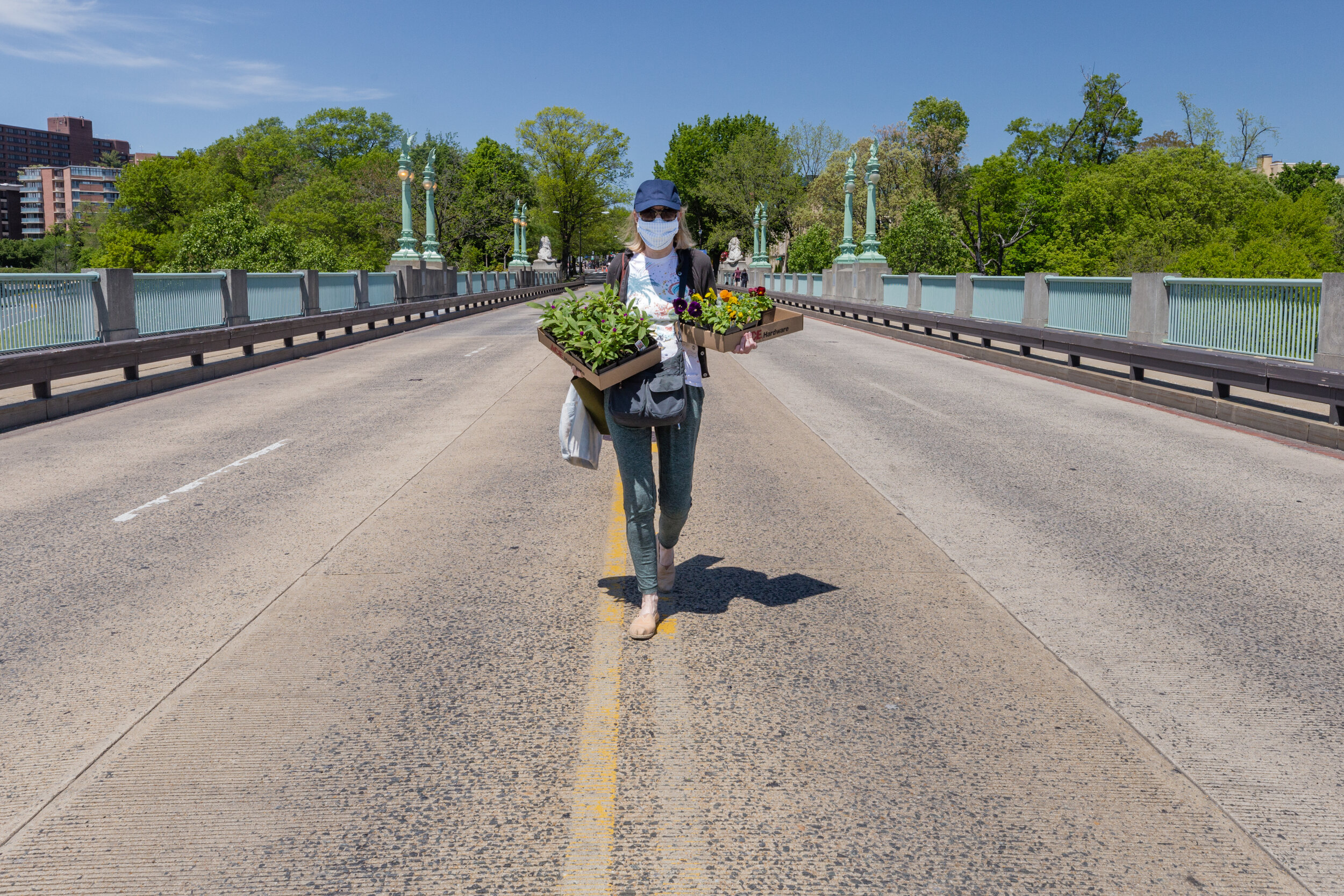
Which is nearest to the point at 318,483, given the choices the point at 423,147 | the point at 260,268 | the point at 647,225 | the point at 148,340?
the point at 647,225

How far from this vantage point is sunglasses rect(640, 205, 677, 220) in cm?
481

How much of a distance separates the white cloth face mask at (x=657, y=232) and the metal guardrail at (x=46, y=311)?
11.7 meters

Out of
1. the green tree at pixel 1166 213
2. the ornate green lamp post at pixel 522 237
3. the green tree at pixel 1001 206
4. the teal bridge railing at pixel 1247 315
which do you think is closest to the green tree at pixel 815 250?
the green tree at pixel 1001 206

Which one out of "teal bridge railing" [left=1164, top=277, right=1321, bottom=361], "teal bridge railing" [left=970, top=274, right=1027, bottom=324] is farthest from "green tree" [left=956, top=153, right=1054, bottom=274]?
"teal bridge railing" [left=1164, top=277, right=1321, bottom=361]

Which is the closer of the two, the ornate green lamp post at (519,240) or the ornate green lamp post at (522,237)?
the ornate green lamp post at (519,240)

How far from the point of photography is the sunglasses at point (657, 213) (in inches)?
189

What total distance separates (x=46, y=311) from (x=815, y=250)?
227ft

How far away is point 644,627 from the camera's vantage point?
4926mm

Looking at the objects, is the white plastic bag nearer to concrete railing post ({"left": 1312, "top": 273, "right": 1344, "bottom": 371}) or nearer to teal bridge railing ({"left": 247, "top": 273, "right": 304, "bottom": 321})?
concrete railing post ({"left": 1312, "top": 273, "right": 1344, "bottom": 371})

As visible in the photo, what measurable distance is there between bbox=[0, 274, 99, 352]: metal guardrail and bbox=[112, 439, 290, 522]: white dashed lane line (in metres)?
5.47

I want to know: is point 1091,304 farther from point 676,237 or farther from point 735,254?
point 735,254

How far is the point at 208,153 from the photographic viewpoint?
123 meters

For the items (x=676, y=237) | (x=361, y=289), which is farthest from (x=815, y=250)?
(x=676, y=237)

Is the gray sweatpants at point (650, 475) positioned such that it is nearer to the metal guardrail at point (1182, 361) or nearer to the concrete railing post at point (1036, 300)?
the metal guardrail at point (1182, 361)
